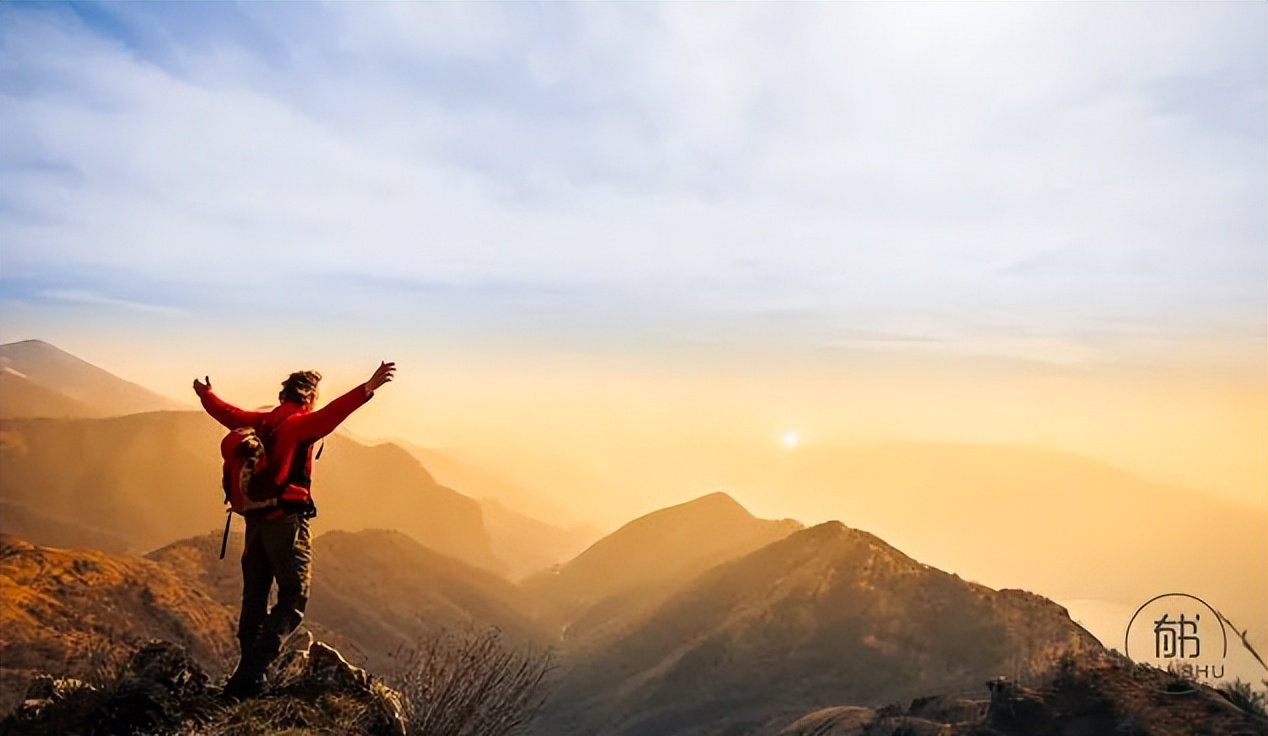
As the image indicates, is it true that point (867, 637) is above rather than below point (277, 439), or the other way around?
below

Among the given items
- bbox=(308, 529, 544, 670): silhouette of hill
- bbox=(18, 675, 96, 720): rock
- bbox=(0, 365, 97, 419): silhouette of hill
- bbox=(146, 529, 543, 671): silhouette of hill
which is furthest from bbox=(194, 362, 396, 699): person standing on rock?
bbox=(0, 365, 97, 419): silhouette of hill

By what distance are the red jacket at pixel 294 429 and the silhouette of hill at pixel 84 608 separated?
25338 mm

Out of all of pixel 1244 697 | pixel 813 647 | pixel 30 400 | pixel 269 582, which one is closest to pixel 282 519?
pixel 269 582

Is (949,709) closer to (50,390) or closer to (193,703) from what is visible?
(193,703)

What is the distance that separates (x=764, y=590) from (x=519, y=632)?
17758mm

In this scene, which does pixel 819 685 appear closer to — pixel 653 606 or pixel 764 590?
pixel 764 590

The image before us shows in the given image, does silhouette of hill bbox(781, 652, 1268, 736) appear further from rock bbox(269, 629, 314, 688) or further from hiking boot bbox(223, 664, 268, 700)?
hiking boot bbox(223, 664, 268, 700)

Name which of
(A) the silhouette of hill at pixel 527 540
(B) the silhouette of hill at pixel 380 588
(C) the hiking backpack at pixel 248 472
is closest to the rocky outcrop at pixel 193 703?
(C) the hiking backpack at pixel 248 472

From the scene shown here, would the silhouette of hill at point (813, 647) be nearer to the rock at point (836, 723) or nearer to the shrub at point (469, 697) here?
the rock at point (836, 723)

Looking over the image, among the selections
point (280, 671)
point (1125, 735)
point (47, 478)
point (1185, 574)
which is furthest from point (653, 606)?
point (1185, 574)

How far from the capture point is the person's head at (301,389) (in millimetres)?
5637

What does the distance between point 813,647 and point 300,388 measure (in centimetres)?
4296

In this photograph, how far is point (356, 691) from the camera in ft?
18.4

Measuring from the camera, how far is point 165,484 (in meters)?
85.6
